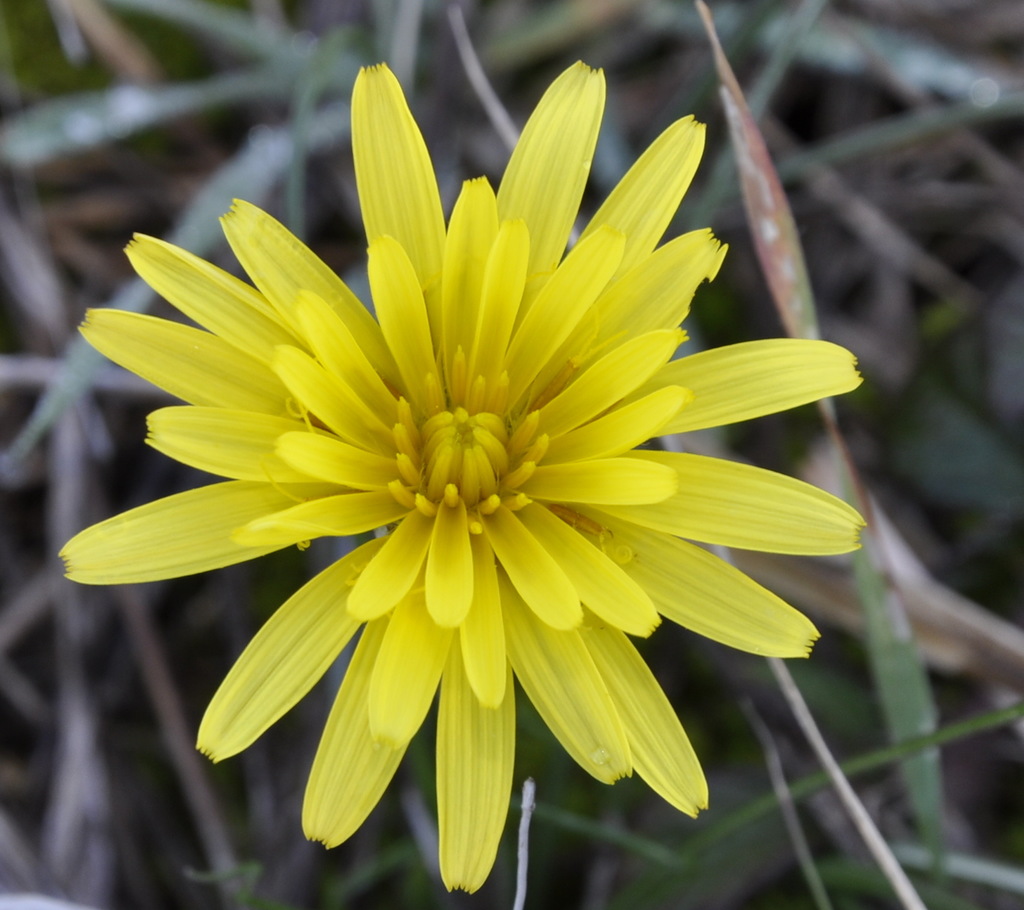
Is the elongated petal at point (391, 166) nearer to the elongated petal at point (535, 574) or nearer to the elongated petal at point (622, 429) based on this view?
the elongated petal at point (622, 429)

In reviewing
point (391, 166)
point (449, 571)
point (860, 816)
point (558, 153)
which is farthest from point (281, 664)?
point (860, 816)

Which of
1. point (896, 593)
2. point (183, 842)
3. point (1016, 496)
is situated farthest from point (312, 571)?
point (1016, 496)

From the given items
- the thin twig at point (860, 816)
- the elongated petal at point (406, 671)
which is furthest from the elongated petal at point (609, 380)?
the thin twig at point (860, 816)

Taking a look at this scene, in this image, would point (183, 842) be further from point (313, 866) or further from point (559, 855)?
point (559, 855)

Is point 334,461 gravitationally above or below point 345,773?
above

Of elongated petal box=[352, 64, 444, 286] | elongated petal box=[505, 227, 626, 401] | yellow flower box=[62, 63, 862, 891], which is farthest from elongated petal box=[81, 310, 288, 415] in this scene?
elongated petal box=[505, 227, 626, 401]

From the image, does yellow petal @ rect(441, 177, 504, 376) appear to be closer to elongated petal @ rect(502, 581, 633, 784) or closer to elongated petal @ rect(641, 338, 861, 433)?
elongated petal @ rect(641, 338, 861, 433)

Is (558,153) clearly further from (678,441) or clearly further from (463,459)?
(678,441)
